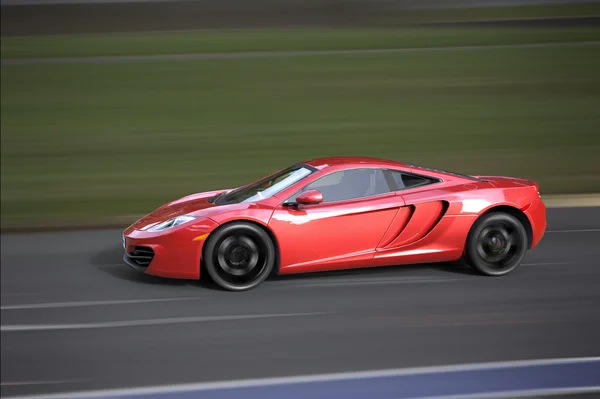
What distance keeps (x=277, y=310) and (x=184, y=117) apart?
10.8 m

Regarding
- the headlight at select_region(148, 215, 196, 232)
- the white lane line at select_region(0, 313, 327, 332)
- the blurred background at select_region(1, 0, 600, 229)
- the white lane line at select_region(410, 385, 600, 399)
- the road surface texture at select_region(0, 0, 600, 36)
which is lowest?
the white lane line at select_region(0, 313, 327, 332)

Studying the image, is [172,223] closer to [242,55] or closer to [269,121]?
[269,121]

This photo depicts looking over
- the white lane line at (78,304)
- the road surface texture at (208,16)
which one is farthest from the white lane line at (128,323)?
the road surface texture at (208,16)

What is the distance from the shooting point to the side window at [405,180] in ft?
24.8

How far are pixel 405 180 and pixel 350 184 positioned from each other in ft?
1.76

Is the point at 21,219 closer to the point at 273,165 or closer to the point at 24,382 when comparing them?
the point at 273,165

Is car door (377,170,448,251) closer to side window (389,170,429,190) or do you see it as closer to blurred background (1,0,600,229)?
side window (389,170,429,190)

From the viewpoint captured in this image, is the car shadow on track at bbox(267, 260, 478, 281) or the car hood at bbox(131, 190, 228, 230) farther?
the car shadow on track at bbox(267, 260, 478, 281)

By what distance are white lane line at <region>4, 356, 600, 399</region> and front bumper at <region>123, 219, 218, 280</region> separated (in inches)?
85.0

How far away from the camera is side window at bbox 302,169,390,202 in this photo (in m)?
7.42

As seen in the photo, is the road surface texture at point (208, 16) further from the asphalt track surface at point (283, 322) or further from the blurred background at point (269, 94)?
the asphalt track surface at point (283, 322)

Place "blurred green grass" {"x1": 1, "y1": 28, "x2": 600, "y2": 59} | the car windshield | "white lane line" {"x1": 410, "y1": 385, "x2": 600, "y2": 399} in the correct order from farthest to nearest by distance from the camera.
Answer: "blurred green grass" {"x1": 1, "y1": 28, "x2": 600, "y2": 59} → the car windshield → "white lane line" {"x1": 410, "y1": 385, "x2": 600, "y2": 399}

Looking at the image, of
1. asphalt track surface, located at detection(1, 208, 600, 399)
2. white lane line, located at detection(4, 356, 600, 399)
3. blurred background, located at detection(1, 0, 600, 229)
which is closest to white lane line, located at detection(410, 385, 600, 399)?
asphalt track surface, located at detection(1, 208, 600, 399)

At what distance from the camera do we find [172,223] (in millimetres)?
7324
